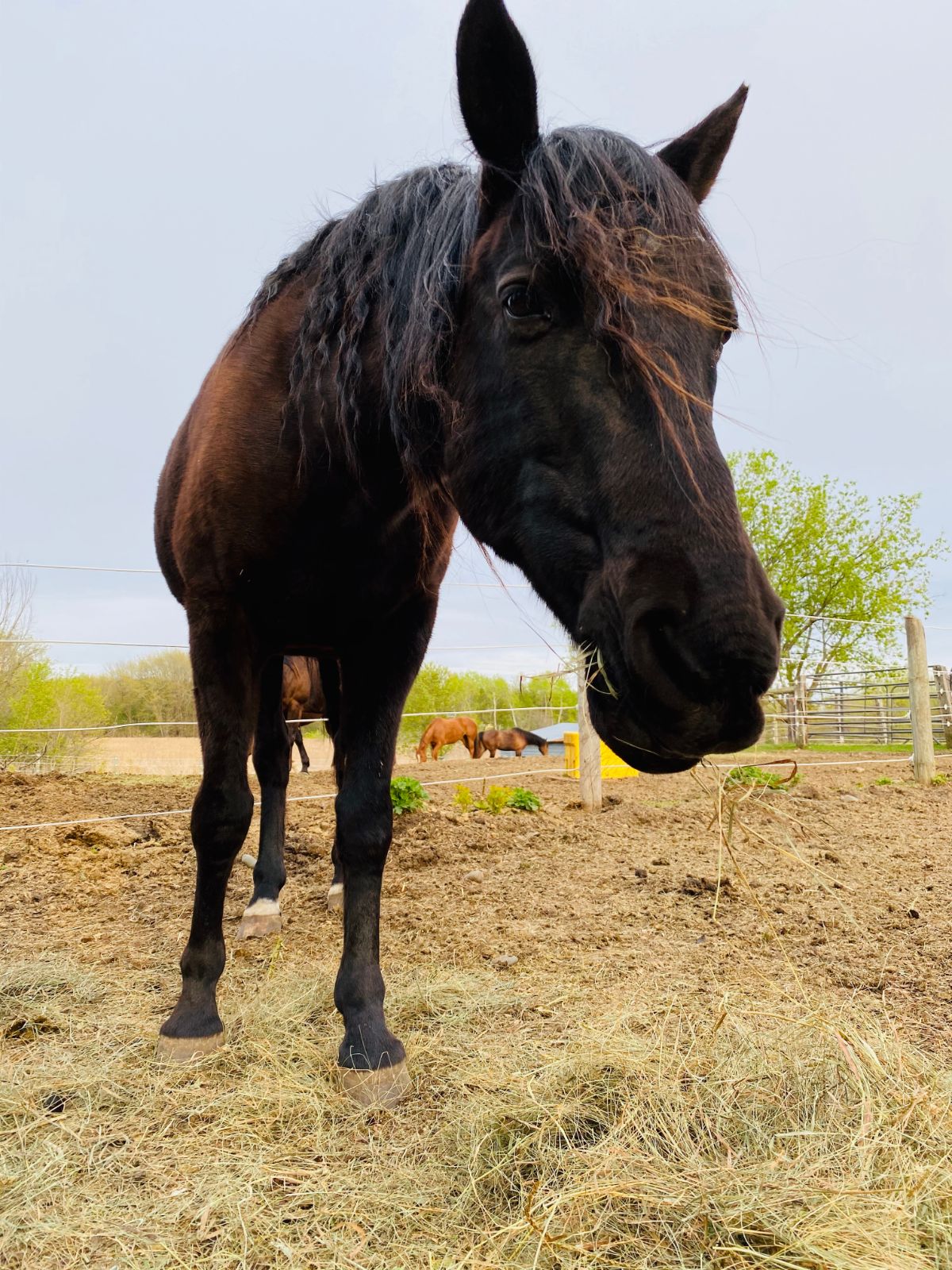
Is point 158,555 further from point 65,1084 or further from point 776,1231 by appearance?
point 776,1231

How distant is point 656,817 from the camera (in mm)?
6445

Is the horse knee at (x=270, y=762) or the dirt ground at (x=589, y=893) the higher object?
the horse knee at (x=270, y=762)

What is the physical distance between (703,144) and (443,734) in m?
17.6

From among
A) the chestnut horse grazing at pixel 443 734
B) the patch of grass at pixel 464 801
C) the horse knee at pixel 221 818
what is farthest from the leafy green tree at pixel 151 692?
the horse knee at pixel 221 818

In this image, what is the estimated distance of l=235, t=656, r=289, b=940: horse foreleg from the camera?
12.5 ft

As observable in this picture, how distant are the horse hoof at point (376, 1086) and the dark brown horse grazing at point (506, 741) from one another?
18583mm

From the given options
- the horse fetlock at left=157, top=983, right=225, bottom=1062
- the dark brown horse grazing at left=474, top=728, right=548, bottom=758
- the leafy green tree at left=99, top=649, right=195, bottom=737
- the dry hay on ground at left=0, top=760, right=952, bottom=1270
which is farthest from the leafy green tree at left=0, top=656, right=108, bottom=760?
the dark brown horse grazing at left=474, top=728, right=548, bottom=758

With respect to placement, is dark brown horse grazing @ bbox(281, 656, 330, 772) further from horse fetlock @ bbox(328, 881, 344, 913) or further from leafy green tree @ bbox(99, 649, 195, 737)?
horse fetlock @ bbox(328, 881, 344, 913)

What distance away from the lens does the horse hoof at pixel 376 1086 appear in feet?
6.86

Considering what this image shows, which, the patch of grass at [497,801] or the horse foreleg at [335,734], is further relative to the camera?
the patch of grass at [497,801]

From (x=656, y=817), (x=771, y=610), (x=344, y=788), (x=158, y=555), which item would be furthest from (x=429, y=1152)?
(x=656, y=817)

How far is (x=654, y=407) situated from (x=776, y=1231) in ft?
4.80

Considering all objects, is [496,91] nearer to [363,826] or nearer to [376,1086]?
[363,826]

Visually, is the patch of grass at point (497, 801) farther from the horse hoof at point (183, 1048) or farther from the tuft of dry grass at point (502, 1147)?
the horse hoof at point (183, 1048)
